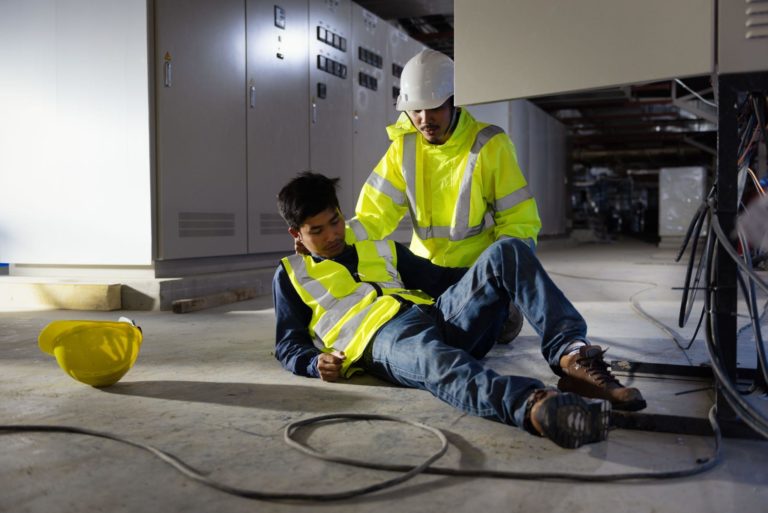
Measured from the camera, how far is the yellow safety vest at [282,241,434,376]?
7.75 ft

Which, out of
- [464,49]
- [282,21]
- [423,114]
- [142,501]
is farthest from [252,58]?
[142,501]

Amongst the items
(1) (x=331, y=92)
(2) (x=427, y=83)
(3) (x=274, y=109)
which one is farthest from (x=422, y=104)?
(1) (x=331, y=92)

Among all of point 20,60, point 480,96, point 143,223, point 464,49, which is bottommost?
point 143,223

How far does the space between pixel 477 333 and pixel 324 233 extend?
2.05ft

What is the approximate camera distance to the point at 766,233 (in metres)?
2.06

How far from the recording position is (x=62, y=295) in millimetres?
4664

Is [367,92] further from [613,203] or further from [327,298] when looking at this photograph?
[613,203]

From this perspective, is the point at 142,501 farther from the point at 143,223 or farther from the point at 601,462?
the point at 143,223

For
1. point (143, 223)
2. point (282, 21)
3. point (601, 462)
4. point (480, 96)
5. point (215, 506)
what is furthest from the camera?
point (282, 21)

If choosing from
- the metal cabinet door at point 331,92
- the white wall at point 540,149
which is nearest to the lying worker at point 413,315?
the metal cabinet door at point 331,92

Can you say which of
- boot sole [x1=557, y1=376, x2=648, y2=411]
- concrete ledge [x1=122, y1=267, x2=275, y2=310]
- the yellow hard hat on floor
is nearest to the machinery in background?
concrete ledge [x1=122, y1=267, x2=275, y2=310]

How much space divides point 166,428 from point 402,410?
0.67m

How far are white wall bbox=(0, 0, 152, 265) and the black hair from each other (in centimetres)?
265

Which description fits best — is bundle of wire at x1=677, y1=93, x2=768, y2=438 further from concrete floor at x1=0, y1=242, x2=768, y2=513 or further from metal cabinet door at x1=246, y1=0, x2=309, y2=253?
metal cabinet door at x1=246, y1=0, x2=309, y2=253
